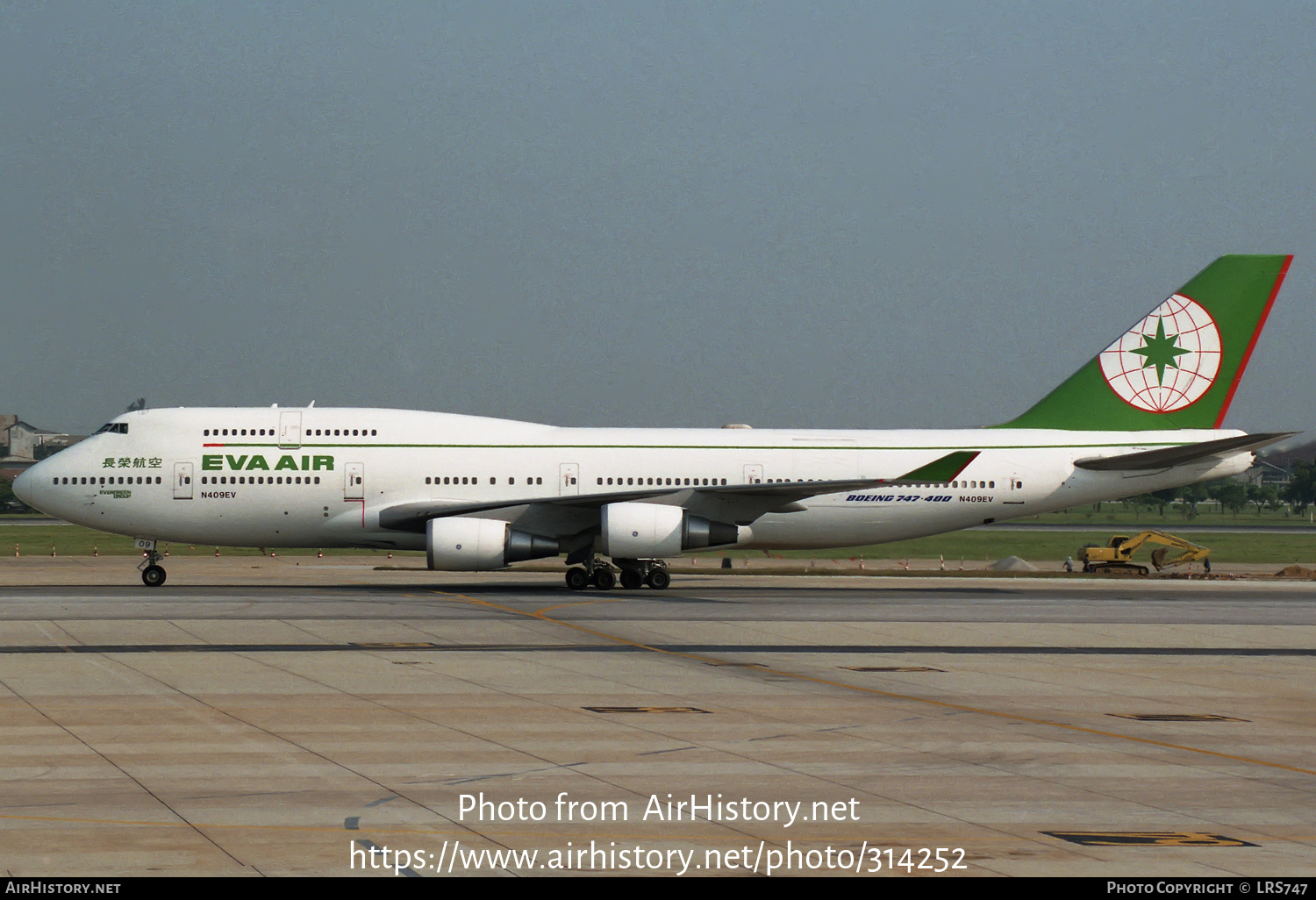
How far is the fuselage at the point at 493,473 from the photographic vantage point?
3688 centimetres

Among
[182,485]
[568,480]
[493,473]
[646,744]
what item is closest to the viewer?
[646,744]

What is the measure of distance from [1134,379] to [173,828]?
37071 mm

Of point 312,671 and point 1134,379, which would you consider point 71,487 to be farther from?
point 1134,379

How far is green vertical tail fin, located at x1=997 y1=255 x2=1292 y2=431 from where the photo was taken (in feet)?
135

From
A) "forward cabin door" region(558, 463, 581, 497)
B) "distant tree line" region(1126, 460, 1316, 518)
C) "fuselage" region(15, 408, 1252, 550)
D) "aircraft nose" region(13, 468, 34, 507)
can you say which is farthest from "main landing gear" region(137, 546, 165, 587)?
"distant tree line" region(1126, 460, 1316, 518)

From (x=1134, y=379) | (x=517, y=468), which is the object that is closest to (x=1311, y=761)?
(x=517, y=468)

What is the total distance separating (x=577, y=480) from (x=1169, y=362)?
743 inches

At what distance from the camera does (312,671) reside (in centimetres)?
1848

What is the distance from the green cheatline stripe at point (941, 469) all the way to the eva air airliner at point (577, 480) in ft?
0.19

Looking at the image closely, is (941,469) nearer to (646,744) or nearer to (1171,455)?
(1171,455)

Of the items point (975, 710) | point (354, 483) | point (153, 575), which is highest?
point (354, 483)

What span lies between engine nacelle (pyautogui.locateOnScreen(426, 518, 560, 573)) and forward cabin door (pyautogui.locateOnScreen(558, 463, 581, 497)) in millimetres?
2905

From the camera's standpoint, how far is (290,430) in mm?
37281

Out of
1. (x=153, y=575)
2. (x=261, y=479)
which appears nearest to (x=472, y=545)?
(x=261, y=479)
